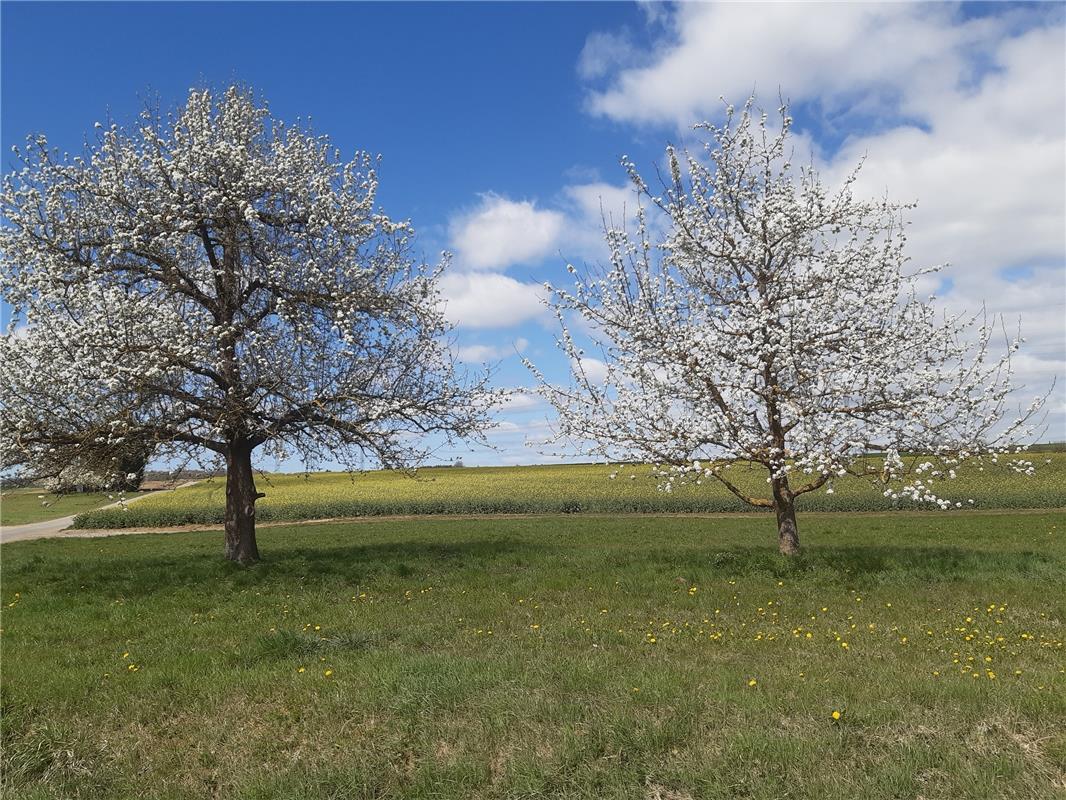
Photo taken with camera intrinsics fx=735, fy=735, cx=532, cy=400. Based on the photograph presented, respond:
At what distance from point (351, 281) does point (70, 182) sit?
6991mm

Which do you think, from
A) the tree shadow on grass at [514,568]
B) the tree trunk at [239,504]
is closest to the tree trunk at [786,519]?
the tree shadow on grass at [514,568]

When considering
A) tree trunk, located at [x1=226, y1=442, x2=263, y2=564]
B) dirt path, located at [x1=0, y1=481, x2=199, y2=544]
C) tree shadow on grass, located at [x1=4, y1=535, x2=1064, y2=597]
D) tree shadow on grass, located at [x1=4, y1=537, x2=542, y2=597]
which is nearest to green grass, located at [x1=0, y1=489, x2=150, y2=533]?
dirt path, located at [x1=0, y1=481, x2=199, y2=544]

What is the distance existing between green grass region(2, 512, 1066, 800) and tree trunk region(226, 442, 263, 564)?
12.1ft

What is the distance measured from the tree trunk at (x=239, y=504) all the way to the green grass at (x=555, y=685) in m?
3.68

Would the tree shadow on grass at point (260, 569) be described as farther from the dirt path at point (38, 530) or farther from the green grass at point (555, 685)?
the dirt path at point (38, 530)

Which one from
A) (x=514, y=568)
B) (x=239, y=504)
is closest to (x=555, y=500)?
(x=239, y=504)

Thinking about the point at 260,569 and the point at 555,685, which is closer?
the point at 555,685

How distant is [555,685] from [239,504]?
14.2 metres

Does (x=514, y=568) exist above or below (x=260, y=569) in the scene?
below

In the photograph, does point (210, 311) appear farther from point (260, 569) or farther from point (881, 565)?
point (881, 565)

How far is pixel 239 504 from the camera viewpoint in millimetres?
19328

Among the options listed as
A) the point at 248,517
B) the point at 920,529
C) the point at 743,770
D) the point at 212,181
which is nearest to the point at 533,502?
the point at 920,529

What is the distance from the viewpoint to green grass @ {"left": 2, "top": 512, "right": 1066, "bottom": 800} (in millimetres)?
6008

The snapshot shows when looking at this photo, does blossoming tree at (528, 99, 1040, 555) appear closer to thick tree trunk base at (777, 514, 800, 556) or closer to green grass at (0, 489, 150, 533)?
thick tree trunk base at (777, 514, 800, 556)
